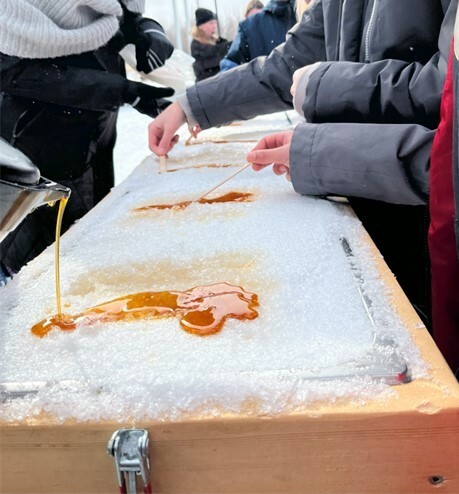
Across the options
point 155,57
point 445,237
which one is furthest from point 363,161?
point 155,57

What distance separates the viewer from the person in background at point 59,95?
4.40 feet

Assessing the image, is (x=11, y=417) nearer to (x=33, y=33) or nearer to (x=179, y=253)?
(x=179, y=253)

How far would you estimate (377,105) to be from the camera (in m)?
0.87

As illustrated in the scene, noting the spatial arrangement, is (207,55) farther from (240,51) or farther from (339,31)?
(339,31)

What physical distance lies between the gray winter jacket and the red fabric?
0.08 meters

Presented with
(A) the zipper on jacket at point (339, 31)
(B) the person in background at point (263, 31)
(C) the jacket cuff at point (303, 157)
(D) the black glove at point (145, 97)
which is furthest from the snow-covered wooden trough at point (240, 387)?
(B) the person in background at point (263, 31)

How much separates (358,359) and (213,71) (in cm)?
499

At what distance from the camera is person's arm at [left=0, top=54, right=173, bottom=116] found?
1.37 m

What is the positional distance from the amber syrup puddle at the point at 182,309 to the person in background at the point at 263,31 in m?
3.34

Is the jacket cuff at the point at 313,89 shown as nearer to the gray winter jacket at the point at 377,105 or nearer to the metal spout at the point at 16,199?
the gray winter jacket at the point at 377,105

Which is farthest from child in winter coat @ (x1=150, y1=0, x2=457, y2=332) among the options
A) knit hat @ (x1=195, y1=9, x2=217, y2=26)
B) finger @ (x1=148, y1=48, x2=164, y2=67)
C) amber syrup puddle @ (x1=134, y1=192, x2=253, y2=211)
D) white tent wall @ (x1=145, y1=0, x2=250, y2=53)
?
white tent wall @ (x1=145, y1=0, x2=250, y2=53)

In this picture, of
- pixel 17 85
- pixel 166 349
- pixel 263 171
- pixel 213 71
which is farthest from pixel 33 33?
pixel 213 71

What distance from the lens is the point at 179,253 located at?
30.8 inches

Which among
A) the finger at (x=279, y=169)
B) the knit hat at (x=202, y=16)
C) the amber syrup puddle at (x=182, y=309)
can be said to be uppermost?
the amber syrup puddle at (x=182, y=309)
